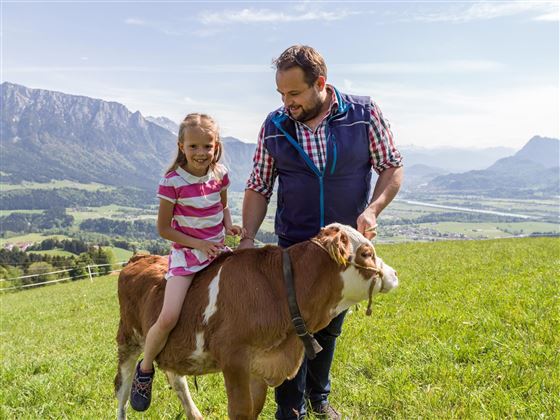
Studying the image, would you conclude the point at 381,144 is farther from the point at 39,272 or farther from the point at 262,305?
the point at 39,272

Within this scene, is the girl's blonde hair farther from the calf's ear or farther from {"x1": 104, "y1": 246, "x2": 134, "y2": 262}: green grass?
{"x1": 104, "y1": 246, "x2": 134, "y2": 262}: green grass

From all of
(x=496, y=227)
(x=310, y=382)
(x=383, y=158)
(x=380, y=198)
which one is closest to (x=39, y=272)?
(x=310, y=382)

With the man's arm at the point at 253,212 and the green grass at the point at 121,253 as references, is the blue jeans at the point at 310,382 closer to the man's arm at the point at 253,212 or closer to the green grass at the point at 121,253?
the man's arm at the point at 253,212

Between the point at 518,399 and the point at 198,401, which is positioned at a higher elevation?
the point at 518,399

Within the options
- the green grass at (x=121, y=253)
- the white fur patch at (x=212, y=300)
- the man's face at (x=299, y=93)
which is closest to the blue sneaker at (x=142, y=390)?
the white fur patch at (x=212, y=300)

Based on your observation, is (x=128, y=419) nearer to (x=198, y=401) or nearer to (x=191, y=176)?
(x=198, y=401)

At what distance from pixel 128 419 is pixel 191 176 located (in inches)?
119

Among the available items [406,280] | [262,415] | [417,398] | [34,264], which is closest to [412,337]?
[417,398]

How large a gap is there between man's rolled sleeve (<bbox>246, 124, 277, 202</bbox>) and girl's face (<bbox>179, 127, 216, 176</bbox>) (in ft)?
2.38

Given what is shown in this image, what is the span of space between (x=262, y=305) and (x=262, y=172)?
1586 mm

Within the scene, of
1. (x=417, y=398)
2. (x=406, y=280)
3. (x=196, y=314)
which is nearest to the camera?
(x=196, y=314)

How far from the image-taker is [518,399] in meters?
4.02

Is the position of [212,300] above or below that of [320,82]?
below

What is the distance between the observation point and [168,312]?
3865mm
